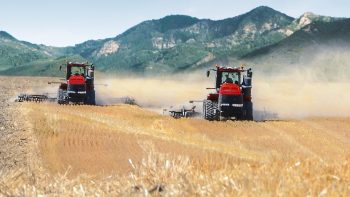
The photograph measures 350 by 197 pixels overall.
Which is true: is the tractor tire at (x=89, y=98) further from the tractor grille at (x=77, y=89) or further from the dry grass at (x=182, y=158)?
the dry grass at (x=182, y=158)

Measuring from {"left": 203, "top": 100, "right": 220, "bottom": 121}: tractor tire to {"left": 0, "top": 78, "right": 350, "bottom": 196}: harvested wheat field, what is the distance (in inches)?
60.6

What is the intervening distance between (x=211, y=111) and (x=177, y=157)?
102 ft

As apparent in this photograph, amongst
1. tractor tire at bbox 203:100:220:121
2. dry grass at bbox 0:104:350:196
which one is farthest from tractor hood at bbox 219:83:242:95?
dry grass at bbox 0:104:350:196

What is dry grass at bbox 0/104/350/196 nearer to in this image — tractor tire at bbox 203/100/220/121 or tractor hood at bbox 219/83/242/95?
tractor tire at bbox 203/100/220/121

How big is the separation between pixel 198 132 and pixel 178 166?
25569 millimetres

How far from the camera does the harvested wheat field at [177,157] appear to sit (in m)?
5.08

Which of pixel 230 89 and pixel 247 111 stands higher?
pixel 230 89

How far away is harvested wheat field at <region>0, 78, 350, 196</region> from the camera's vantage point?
5.08 metres

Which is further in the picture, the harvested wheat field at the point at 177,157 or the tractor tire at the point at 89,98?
the tractor tire at the point at 89,98

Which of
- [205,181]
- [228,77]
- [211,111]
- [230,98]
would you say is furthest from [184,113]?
[205,181]

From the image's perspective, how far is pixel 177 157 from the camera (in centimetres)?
607

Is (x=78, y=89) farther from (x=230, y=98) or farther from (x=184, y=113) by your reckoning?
(x=230, y=98)

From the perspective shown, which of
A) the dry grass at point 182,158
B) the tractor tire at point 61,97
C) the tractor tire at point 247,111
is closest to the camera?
the dry grass at point 182,158

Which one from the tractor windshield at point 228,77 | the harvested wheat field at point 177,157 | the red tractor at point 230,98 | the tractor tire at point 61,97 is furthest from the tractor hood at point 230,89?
the tractor tire at point 61,97
